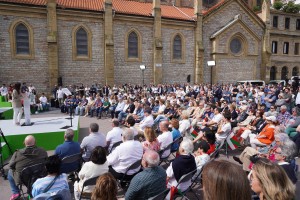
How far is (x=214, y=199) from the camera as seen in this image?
1654 mm

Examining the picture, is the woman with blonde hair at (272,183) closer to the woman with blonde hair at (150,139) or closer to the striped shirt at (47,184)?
the striped shirt at (47,184)

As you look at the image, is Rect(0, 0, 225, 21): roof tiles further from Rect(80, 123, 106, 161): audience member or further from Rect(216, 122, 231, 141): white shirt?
Rect(216, 122, 231, 141): white shirt

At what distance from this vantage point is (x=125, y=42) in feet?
78.8

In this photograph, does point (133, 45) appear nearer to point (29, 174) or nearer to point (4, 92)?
point (4, 92)

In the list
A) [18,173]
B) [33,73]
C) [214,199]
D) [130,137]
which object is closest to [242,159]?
[130,137]

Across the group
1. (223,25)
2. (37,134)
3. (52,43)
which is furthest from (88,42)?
(37,134)

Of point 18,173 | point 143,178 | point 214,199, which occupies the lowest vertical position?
point 18,173

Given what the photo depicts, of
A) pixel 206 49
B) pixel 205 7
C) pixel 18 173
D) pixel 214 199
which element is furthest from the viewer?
pixel 205 7

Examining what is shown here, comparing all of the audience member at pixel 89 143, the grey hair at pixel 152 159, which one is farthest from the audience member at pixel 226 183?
the audience member at pixel 89 143

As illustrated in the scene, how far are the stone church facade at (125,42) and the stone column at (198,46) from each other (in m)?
0.11

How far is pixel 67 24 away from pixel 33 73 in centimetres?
548

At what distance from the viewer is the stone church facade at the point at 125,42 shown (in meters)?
20.5

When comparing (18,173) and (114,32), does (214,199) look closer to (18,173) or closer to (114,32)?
(18,173)

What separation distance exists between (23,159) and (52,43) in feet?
59.6
